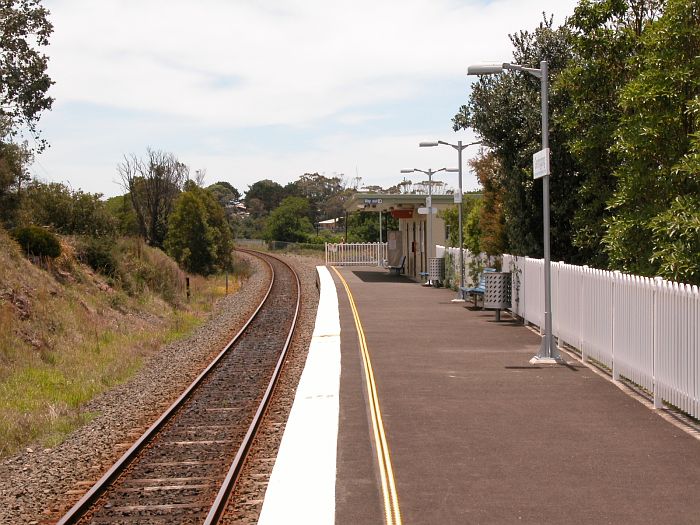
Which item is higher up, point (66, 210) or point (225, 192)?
point (225, 192)

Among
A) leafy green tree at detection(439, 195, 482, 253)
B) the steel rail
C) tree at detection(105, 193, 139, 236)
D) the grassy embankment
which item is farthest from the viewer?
tree at detection(105, 193, 139, 236)

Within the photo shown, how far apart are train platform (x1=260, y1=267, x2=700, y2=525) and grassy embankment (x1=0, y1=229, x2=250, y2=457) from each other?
3.82 m

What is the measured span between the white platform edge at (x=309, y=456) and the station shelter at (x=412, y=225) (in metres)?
25.8

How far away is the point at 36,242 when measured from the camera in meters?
27.1

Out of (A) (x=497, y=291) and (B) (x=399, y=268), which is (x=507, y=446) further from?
(B) (x=399, y=268)

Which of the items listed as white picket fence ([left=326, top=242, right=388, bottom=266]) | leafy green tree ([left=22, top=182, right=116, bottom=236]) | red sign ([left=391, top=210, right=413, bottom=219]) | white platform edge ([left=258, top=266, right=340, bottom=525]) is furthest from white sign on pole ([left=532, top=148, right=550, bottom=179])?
white picket fence ([left=326, top=242, right=388, bottom=266])

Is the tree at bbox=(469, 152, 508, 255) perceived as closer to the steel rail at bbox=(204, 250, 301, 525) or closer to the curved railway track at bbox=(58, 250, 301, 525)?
the curved railway track at bbox=(58, 250, 301, 525)

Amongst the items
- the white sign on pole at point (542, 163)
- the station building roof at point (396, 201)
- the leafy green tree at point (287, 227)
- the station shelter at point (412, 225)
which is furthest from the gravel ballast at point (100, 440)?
the leafy green tree at point (287, 227)

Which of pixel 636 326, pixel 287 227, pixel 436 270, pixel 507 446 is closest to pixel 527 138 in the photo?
pixel 636 326

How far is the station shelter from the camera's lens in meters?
42.2

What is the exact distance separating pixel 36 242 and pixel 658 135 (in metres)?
19.4

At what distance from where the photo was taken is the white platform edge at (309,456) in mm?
7332

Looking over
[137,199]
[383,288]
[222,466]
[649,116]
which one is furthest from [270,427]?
[137,199]

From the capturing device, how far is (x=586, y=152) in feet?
63.8
